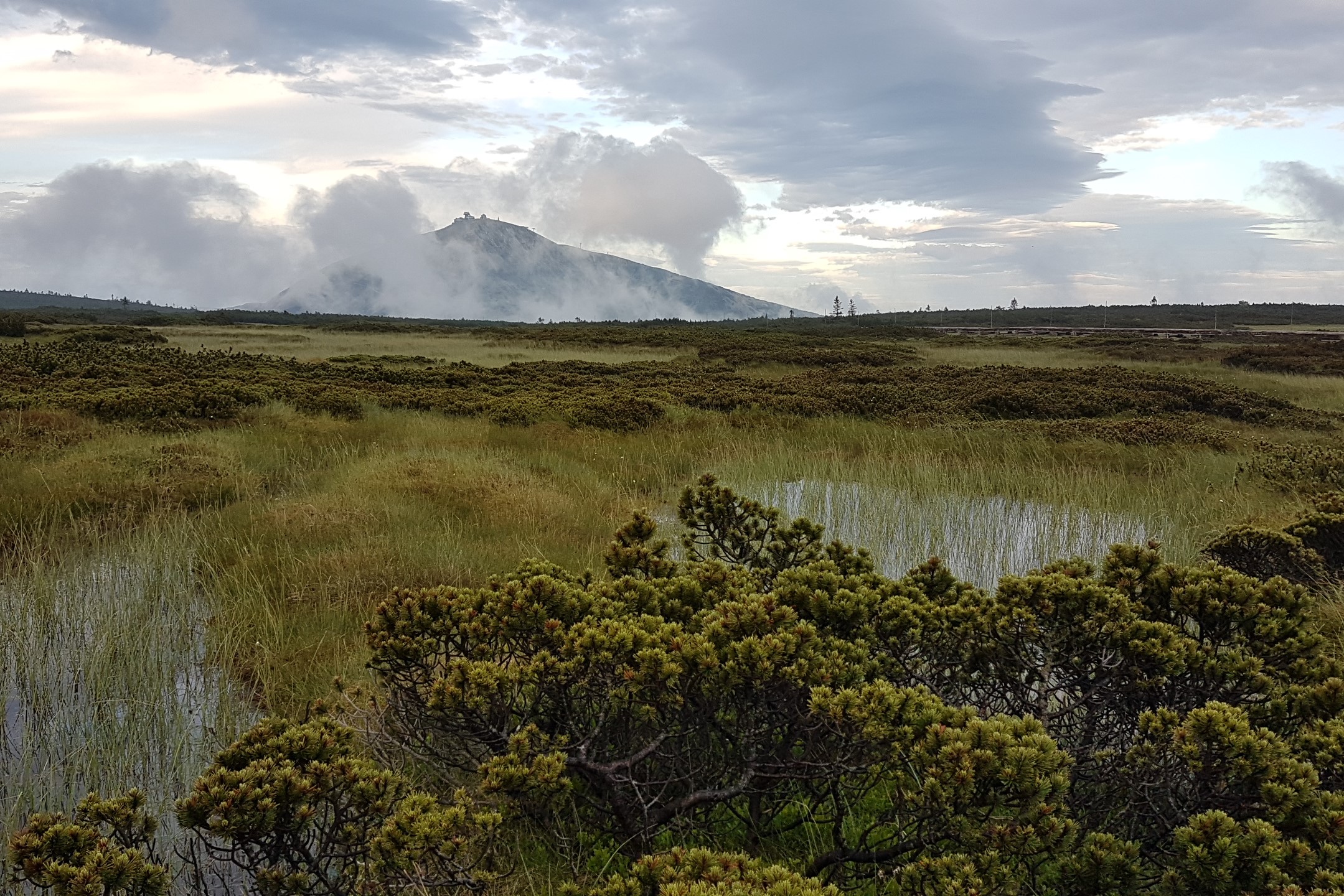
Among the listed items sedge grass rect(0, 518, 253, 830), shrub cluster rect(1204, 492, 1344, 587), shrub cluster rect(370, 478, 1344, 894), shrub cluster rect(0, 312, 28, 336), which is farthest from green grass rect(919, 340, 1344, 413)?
shrub cluster rect(0, 312, 28, 336)

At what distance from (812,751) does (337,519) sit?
6555 millimetres

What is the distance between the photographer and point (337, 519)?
809 cm

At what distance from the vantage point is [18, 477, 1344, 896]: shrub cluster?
2.29 m

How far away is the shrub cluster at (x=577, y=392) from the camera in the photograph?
14.4 meters

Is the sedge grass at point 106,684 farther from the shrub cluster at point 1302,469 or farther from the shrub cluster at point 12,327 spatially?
the shrub cluster at point 12,327

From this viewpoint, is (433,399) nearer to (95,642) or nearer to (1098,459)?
(95,642)

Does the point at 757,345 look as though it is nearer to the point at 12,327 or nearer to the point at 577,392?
the point at 577,392

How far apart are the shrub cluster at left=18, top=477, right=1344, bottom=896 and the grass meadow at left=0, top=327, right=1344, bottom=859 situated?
150 cm

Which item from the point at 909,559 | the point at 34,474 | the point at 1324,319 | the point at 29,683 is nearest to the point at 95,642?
the point at 29,683

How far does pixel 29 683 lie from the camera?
4.89 m

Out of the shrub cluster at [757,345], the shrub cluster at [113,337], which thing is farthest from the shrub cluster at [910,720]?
the shrub cluster at [113,337]

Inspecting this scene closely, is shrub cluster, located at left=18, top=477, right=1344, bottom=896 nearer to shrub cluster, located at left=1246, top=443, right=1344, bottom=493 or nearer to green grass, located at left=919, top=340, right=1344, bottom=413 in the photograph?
shrub cluster, located at left=1246, top=443, right=1344, bottom=493

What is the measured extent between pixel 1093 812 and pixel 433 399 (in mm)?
15107

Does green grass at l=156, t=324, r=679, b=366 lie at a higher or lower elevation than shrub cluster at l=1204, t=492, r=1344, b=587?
higher
